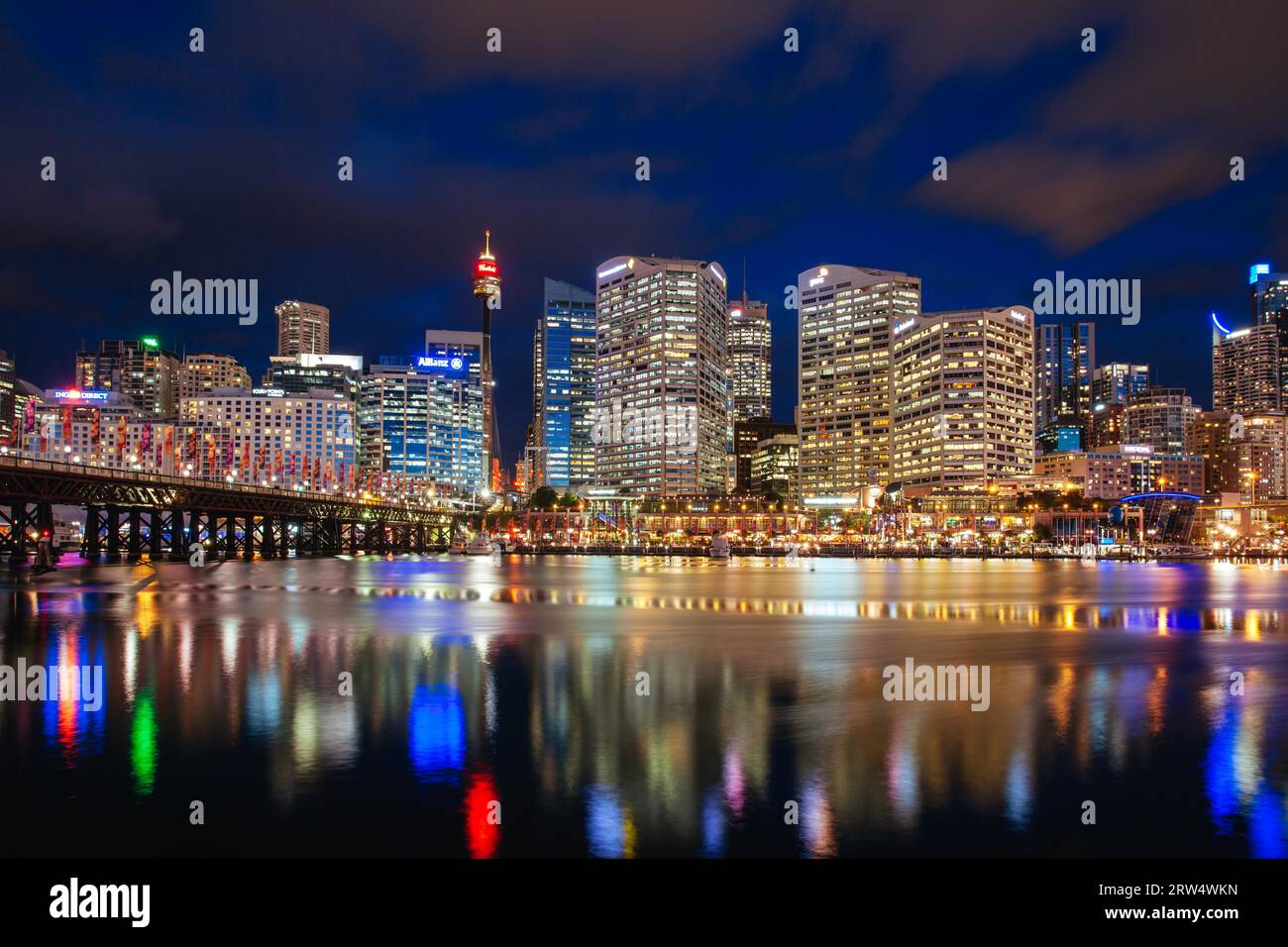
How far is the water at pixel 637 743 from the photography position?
17.0 meters

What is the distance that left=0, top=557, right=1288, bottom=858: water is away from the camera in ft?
55.6

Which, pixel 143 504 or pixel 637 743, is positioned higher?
pixel 143 504

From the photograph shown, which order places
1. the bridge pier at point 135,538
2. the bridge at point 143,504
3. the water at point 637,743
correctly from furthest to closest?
the bridge pier at point 135,538 → the bridge at point 143,504 → the water at point 637,743

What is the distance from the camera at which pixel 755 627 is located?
51.5 m

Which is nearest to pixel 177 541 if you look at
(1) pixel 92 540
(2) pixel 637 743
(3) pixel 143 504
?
(1) pixel 92 540

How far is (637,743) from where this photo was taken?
2348 centimetres

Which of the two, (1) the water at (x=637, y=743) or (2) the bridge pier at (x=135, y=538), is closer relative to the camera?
(1) the water at (x=637, y=743)

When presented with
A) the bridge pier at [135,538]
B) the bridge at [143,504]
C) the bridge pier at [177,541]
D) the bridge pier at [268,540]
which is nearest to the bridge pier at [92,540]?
the bridge at [143,504]

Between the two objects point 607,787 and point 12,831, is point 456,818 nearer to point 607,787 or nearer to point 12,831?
point 607,787

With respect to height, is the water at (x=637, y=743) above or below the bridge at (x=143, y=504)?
below

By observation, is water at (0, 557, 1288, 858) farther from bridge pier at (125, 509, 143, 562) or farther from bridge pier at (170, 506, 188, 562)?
bridge pier at (170, 506, 188, 562)

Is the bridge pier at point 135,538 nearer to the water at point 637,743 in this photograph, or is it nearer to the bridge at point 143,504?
the bridge at point 143,504

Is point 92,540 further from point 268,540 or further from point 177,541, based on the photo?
point 268,540
